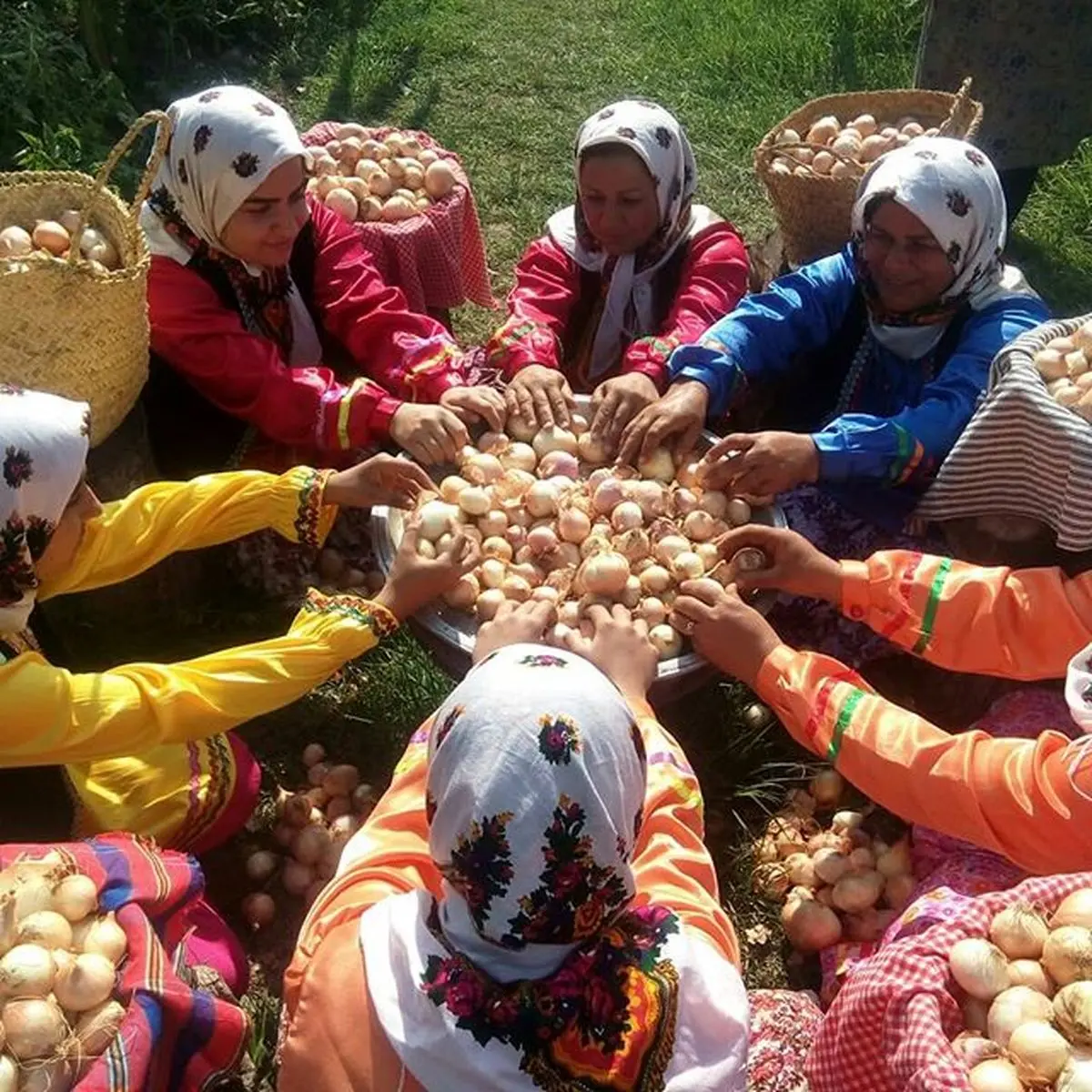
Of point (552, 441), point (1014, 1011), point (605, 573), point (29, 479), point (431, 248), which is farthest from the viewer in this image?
point (431, 248)

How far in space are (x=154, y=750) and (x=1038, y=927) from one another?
156 cm

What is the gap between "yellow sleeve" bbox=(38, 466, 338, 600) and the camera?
225 cm

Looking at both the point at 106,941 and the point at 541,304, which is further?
the point at 541,304

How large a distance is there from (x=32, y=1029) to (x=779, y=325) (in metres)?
2.18

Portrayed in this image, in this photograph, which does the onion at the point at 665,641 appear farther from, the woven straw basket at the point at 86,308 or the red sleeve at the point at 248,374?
the woven straw basket at the point at 86,308

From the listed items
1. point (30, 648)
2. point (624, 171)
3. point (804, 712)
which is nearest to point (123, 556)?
point (30, 648)

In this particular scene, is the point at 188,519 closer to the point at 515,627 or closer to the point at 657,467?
the point at 515,627

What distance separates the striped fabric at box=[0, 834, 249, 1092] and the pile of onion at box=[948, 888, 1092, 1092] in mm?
1034

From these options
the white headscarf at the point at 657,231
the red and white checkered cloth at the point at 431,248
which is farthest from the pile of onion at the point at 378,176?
the white headscarf at the point at 657,231

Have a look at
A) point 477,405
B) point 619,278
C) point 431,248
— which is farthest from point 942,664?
point 431,248

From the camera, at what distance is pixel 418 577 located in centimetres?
214

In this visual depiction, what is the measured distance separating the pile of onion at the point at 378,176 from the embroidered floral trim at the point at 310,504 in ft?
3.96

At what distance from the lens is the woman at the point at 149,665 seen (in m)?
1.88

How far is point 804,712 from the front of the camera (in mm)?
2033
